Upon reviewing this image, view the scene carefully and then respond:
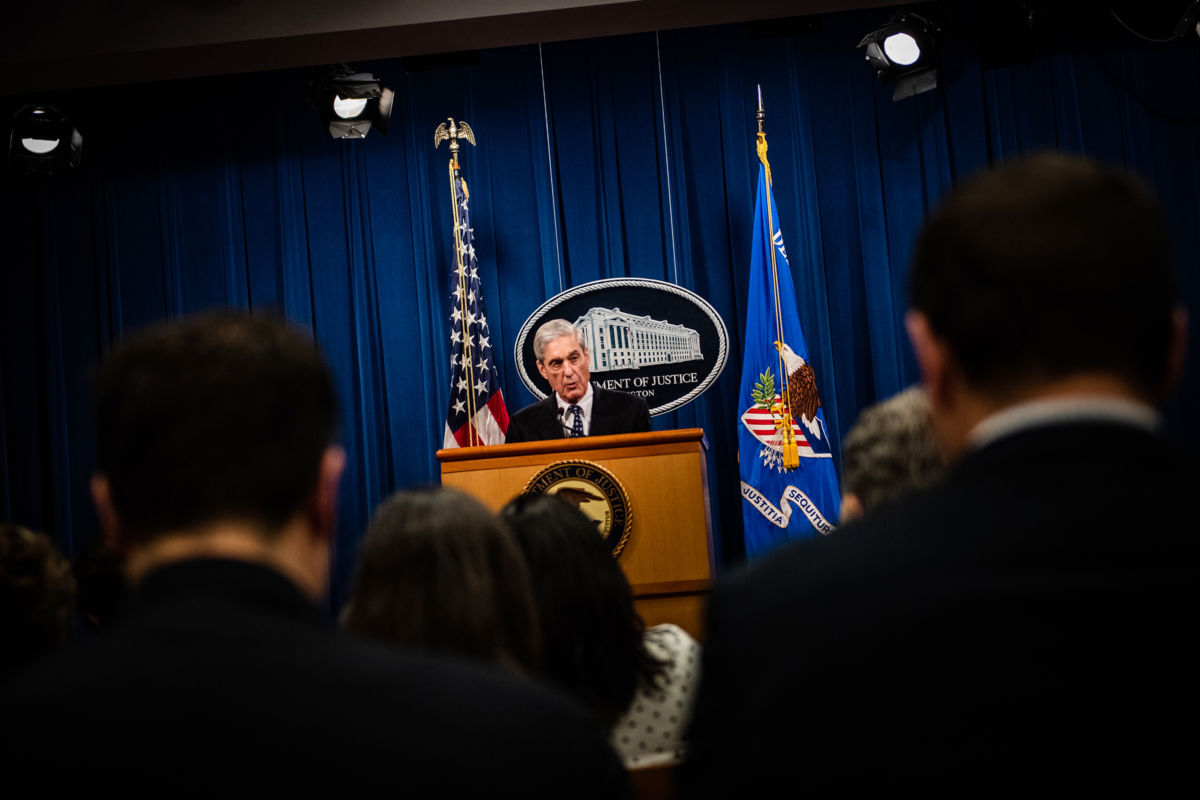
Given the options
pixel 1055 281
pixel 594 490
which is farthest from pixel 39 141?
pixel 1055 281

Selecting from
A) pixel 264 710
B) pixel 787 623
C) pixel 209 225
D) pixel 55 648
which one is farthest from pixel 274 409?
pixel 209 225

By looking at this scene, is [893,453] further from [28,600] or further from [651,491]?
[651,491]

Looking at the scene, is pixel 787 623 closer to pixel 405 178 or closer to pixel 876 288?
pixel 876 288

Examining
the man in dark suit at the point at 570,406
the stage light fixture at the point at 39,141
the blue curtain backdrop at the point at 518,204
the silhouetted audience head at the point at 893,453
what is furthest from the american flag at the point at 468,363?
the silhouetted audience head at the point at 893,453

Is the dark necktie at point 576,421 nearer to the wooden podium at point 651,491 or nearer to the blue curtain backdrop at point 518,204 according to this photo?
the wooden podium at point 651,491

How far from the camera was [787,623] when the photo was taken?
2.66ft

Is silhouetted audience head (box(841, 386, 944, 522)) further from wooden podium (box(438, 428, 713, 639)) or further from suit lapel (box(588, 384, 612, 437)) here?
suit lapel (box(588, 384, 612, 437))

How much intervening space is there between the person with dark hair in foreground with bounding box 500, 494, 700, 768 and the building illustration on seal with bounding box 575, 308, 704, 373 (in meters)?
3.92

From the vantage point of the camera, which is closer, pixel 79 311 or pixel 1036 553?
pixel 1036 553

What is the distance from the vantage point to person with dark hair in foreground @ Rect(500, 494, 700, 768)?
2.10 m

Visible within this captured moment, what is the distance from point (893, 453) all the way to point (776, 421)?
390 cm

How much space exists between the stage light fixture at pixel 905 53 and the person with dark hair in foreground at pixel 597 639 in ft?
14.9

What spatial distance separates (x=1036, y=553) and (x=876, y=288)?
20.2ft

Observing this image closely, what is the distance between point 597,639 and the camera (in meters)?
2.12
